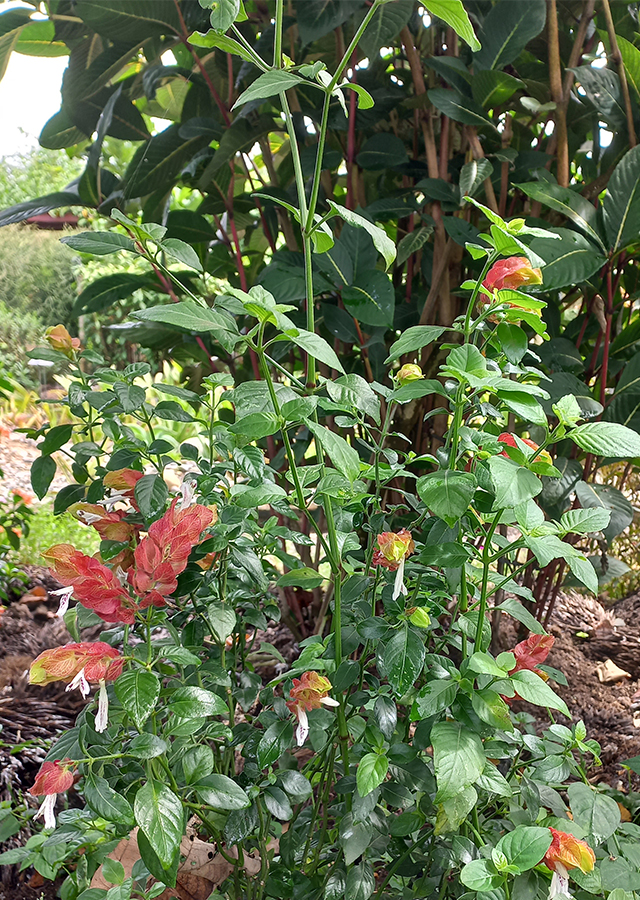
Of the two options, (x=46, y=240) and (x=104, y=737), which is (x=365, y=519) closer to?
(x=104, y=737)

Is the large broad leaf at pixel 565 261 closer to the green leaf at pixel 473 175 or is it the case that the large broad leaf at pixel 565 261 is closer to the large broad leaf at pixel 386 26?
the green leaf at pixel 473 175

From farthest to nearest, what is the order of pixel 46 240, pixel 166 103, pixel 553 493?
1. pixel 46 240
2. pixel 166 103
3. pixel 553 493

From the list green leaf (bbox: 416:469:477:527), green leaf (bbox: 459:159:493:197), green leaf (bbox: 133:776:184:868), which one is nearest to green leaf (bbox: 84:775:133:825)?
green leaf (bbox: 133:776:184:868)

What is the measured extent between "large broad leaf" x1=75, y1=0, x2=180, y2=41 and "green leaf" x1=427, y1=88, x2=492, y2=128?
0.49 metres

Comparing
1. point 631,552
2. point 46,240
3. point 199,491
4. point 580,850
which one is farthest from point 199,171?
point 46,240

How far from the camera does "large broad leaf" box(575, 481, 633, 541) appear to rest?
0.99 m

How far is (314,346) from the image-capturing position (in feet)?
1.67

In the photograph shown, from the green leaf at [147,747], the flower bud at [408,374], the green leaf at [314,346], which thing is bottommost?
the green leaf at [147,747]

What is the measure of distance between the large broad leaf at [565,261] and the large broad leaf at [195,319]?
2.02 ft

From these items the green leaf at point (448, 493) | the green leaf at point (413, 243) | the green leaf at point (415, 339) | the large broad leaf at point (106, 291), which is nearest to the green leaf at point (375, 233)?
the green leaf at point (415, 339)

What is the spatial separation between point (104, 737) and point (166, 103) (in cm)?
171

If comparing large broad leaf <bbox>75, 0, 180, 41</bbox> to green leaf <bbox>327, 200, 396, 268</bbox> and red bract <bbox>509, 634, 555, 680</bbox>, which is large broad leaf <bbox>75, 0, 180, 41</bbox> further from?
red bract <bbox>509, 634, 555, 680</bbox>

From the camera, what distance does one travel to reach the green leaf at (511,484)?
484 millimetres

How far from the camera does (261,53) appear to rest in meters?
1.18
